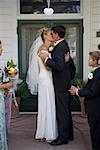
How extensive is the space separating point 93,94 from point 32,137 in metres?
1.77

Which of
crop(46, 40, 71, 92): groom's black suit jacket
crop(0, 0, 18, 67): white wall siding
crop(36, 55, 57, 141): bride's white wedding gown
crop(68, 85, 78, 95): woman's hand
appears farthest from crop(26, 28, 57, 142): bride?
crop(0, 0, 18, 67): white wall siding

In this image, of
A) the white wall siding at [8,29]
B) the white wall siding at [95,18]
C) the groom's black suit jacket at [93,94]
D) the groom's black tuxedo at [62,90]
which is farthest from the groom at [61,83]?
the white wall siding at [8,29]

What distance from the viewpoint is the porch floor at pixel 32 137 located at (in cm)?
625

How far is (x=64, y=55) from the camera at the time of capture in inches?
242

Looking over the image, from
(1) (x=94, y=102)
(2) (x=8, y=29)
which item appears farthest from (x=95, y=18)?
(1) (x=94, y=102)

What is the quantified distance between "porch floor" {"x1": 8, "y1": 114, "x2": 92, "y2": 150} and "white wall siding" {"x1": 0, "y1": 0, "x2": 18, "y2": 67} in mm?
1422

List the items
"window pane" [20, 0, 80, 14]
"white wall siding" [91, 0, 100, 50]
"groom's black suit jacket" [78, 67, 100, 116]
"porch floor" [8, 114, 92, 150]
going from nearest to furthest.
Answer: "groom's black suit jacket" [78, 67, 100, 116] → "porch floor" [8, 114, 92, 150] → "white wall siding" [91, 0, 100, 50] → "window pane" [20, 0, 80, 14]

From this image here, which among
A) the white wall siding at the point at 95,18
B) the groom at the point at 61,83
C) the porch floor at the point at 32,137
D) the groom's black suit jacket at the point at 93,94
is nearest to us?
the groom's black suit jacket at the point at 93,94

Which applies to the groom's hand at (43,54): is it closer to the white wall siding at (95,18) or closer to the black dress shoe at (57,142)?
the black dress shoe at (57,142)

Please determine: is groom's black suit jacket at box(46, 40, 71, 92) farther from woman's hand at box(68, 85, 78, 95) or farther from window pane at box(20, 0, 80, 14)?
window pane at box(20, 0, 80, 14)

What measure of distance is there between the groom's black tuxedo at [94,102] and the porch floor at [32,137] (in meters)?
0.54

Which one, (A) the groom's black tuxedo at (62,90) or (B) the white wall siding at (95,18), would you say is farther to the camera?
(B) the white wall siding at (95,18)

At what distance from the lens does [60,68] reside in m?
6.01

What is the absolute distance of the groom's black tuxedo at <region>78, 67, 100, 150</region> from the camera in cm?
553
